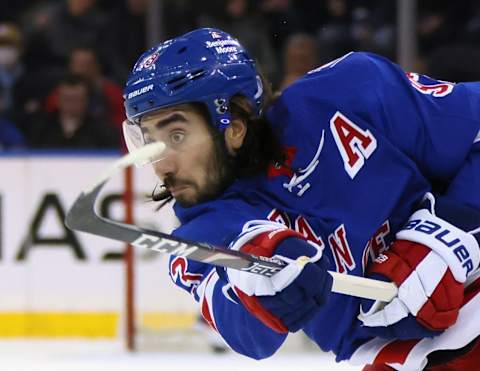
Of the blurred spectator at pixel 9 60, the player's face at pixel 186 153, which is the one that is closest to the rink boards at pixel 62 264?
the blurred spectator at pixel 9 60

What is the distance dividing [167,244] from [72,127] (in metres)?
2.97

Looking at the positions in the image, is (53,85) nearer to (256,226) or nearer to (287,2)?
(287,2)

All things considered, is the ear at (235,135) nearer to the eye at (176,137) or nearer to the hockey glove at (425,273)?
the eye at (176,137)

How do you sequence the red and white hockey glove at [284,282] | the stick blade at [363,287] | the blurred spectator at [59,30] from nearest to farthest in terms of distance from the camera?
1. the red and white hockey glove at [284,282]
2. the stick blade at [363,287]
3. the blurred spectator at [59,30]

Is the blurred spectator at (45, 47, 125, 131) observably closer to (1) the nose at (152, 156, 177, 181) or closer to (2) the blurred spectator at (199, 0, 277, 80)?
(2) the blurred spectator at (199, 0, 277, 80)

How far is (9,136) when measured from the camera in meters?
4.56

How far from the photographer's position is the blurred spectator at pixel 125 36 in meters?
4.57

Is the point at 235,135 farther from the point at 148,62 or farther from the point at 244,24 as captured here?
the point at 244,24

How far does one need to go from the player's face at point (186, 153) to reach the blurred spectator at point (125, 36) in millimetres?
2752

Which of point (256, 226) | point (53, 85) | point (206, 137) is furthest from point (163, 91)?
point (53, 85)

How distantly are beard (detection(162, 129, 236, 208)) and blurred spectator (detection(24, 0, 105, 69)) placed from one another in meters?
2.91

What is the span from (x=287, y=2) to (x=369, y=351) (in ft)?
8.94

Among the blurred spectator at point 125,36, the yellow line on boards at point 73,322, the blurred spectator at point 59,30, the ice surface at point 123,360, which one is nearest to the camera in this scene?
the ice surface at point 123,360

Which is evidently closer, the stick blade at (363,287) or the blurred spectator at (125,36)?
the stick blade at (363,287)
